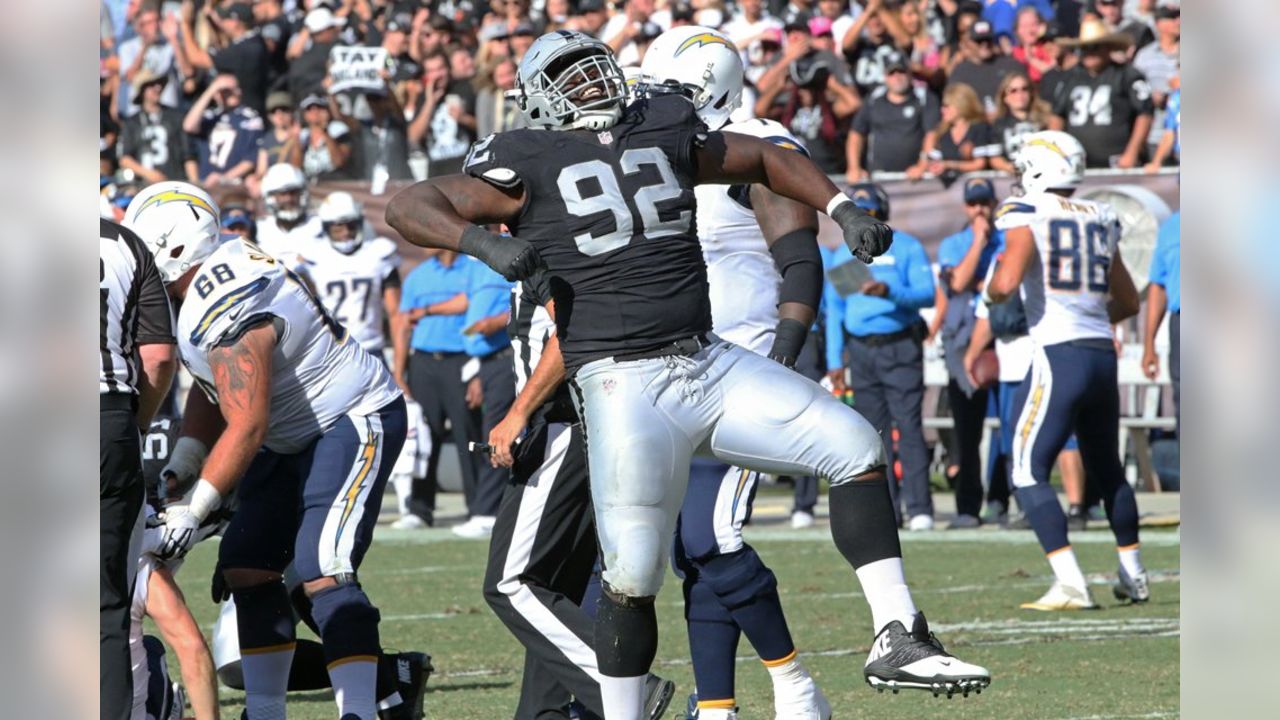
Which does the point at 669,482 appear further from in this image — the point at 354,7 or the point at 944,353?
the point at 354,7

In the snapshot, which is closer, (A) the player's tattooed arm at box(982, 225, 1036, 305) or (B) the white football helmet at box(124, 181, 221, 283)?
(B) the white football helmet at box(124, 181, 221, 283)

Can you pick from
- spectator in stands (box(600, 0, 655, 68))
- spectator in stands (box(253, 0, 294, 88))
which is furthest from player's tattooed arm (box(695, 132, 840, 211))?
spectator in stands (box(253, 0, 294, 88))

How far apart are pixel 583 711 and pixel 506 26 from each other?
40.4 ft

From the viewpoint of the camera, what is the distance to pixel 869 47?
15781 millimetres

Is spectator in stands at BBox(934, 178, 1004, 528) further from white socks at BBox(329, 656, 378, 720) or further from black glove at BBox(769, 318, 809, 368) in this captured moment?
white socks at BBox(329, 656, 378, 720)

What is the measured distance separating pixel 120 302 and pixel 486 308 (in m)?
7.76

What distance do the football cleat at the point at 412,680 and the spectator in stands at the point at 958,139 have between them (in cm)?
862

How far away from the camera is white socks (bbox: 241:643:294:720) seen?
5.55 meters

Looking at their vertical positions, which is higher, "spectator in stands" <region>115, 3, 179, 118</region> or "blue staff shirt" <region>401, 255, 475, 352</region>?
"spectator in stands" <region>115, 3, 179, 118</region>

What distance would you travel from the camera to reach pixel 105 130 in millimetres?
18016

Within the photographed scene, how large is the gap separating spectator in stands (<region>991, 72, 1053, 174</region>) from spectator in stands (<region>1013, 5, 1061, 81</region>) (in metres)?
0.92


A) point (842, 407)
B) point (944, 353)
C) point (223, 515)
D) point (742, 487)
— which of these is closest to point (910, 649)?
point (842, 407)
